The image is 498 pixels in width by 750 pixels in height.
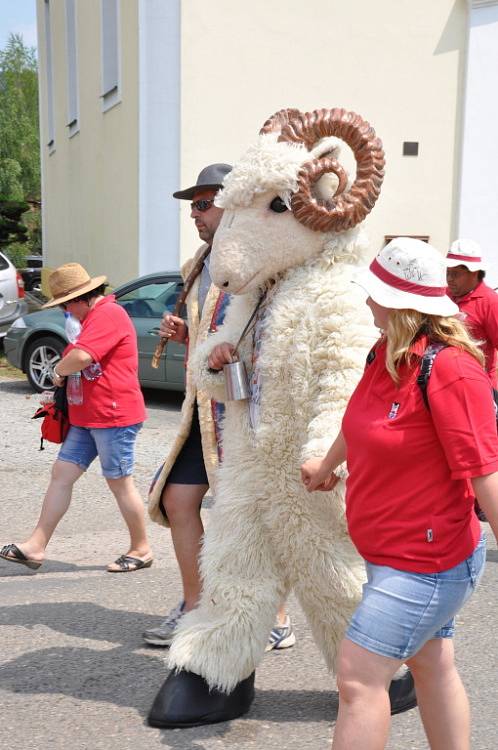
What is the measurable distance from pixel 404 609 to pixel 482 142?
1247cm

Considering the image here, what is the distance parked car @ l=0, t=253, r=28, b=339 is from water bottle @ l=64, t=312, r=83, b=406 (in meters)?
7.80

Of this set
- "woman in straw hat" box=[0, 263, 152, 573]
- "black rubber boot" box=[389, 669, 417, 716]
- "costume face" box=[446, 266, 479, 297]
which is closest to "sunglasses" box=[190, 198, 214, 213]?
"woman in straw hat" box=[0, 263, 152, 573]

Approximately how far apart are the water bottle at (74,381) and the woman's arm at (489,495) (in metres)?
2.92

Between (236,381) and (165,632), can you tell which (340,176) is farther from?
(165,632)

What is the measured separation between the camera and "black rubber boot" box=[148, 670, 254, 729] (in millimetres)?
3188

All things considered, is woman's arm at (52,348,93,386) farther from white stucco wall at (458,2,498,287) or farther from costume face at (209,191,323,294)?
white stucco wall at (458,2,498,287)

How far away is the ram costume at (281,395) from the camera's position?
9.91 ft

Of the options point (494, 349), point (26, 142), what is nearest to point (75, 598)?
point (494, 349)

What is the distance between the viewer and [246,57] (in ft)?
43.5

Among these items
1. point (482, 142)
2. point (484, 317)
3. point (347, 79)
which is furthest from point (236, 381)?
point (482, 142)

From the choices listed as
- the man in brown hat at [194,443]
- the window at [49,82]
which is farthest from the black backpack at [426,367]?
the window at [49,82]

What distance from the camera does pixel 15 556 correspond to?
4.68 meters

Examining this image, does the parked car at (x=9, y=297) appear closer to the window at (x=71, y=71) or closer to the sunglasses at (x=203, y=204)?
the window at (x=71, y=71)

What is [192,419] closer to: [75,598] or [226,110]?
[75,598]
